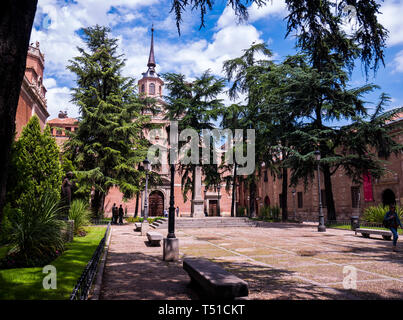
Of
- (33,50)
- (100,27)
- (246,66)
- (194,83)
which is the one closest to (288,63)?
(246,66)

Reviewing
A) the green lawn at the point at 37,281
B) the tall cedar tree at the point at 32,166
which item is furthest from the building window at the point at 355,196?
the green lawn at the point at 37,281

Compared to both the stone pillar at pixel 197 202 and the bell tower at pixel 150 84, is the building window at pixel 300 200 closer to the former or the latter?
the stone pillar at pixel 197 202

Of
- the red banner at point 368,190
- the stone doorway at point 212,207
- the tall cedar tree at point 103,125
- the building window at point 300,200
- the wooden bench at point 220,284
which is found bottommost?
the stone doorway at point 212,207

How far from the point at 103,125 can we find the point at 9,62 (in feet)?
76.2

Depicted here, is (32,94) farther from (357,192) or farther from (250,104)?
(357,192)

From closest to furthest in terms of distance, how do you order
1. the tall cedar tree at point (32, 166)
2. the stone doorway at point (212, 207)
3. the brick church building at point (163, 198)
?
the tall cedar tree at point (32, 166) → the brick church building at point (163, 198) → the stone doorway at point (212, 207)

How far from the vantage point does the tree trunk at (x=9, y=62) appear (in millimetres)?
2770

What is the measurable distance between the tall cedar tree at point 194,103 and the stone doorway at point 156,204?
14665 mm

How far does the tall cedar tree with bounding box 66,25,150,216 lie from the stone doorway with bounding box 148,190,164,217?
674 inches

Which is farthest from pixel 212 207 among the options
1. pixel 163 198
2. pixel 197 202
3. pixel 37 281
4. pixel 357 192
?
pixel 37 281

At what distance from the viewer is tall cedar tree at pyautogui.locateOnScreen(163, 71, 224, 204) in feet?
92.6

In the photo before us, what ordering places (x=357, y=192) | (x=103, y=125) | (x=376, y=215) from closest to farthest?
(x=376, y=215)
(x=103, y=125)
(x=357, y=192)

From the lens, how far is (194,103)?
2898cm
